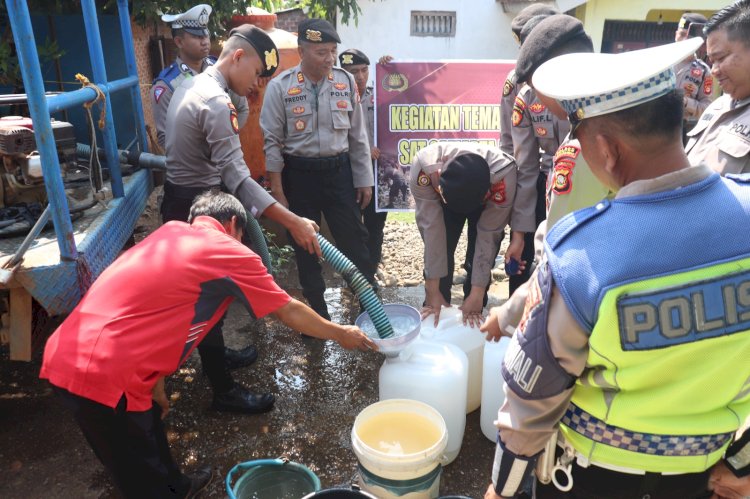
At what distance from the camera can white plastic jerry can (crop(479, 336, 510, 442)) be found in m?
2.76

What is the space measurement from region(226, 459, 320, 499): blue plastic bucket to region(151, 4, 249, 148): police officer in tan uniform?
2.75 meters

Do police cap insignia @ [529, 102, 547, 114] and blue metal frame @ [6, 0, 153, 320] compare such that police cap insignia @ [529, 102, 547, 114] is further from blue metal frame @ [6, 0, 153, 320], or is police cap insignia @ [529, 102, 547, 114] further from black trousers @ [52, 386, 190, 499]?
black trousers @ [52, 386, 190, 499]

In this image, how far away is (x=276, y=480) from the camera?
245 centimetres

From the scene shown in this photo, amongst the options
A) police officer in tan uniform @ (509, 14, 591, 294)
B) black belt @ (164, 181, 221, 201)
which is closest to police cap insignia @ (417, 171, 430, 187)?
police officer in tan uniform @ (509, 14, 591, 294)

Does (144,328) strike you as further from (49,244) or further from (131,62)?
(131,62)

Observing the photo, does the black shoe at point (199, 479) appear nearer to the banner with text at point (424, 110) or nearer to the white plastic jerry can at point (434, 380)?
the white plastic jerry can at point (434, 380)

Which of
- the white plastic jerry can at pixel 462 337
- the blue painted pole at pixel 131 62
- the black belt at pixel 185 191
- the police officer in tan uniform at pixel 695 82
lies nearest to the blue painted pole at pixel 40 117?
the black belt at pixel 185 191

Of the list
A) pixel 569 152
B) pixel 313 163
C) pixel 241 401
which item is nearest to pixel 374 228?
pixel 313 163

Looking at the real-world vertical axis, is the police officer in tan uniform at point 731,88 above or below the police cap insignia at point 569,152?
above

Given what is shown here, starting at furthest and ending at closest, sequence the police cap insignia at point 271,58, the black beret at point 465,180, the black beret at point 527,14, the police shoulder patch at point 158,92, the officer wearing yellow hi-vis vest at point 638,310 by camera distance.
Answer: the police shoulder patch at point 158,92, the black beret at point 527,14, the police cap insignia at point 271,58, the black beret at point 465,180, the officer wearing yellow hi-vis vest at point 638,310

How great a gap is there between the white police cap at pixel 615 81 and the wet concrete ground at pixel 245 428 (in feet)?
6.86

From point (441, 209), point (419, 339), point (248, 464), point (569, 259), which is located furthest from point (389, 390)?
point (569, 259)

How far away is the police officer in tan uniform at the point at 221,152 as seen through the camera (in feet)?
10.2

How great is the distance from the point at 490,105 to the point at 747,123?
292 centimetres
